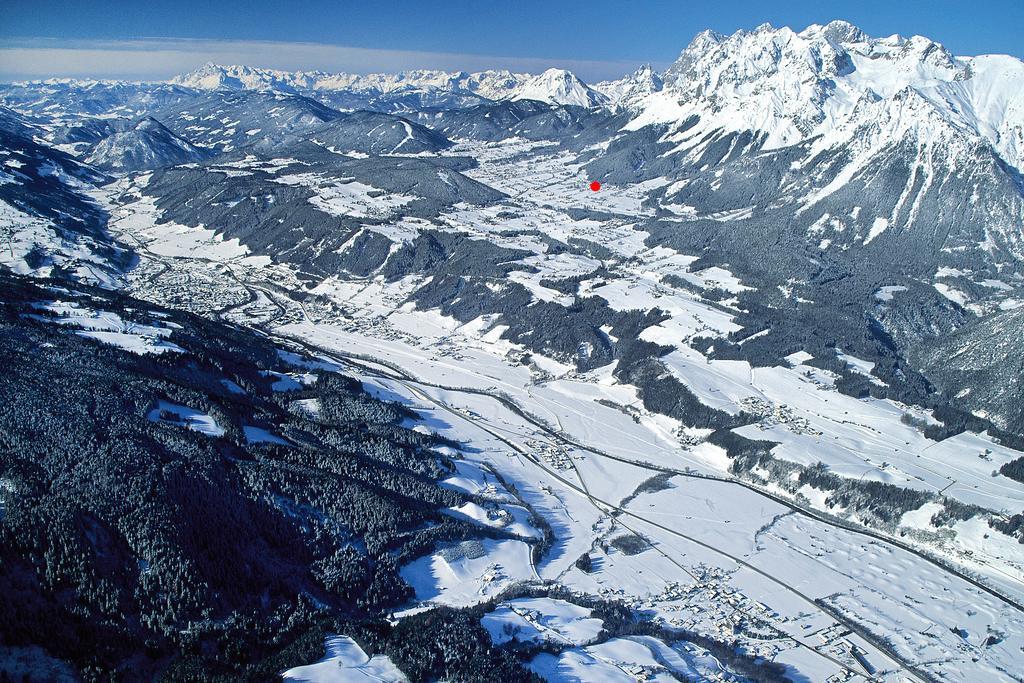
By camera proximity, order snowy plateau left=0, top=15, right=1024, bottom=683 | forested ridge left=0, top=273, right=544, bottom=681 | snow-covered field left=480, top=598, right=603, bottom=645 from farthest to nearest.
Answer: snow-covered field left=480, top=598, right=603, bottom=645
snowy plateau left=0, top=15, right=1024, bottom=683
forested ridge left=0, top=273, right=544, bottom=681

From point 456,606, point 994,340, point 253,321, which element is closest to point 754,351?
point 994,340

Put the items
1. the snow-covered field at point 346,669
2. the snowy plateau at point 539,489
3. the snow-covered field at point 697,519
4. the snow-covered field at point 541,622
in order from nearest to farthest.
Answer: the snow-covered field at point 346,669 < the snowy plateau at point 539,489 < the snow-covered field at point 541,622 < the snow-covered field at point 697,519

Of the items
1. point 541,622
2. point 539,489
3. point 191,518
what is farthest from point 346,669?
point 539,489

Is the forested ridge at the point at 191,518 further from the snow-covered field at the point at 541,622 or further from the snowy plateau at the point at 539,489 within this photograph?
the snow-covered field at the point at 541,622

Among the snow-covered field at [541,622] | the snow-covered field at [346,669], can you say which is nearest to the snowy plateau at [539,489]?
the snow-covered field at [346,669]

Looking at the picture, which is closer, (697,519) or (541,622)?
(541,622)

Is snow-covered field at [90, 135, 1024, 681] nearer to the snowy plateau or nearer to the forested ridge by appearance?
the snowy plateau

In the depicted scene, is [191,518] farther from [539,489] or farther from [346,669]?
[539,489]

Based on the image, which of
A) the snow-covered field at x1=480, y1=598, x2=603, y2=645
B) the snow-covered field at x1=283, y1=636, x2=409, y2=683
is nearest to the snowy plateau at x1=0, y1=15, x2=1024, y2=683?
the snow-covered field at x1=283, y1=636, x2=409, y2=683

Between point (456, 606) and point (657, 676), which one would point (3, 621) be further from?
point (657, 676)

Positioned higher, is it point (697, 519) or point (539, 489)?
point (697, 519)

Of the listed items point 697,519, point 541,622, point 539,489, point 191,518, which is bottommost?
point 541,622
